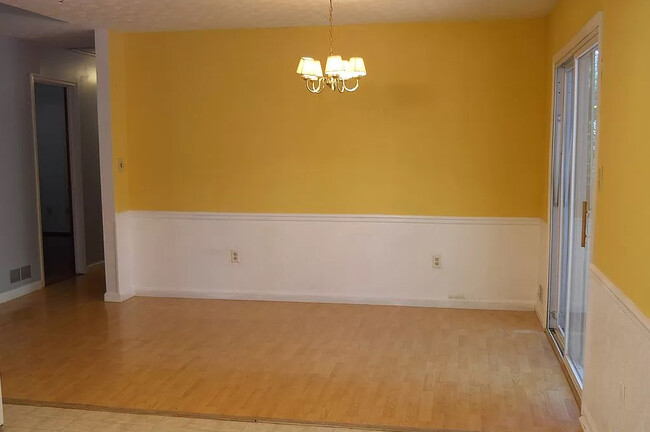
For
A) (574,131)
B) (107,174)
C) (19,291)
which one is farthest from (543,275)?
(19,291)

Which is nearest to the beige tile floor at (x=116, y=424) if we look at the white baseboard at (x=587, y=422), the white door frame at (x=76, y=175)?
the white baseboard at (x=587, y=422)

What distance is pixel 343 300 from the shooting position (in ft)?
18.9

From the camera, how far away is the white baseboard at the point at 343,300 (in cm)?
549

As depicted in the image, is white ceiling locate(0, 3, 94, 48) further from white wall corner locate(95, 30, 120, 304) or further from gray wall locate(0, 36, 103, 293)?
white wall corner locate(95, 30, 120, 304)

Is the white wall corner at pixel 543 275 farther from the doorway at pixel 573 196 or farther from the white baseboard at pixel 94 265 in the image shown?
the white baseboard at pixel 94 265

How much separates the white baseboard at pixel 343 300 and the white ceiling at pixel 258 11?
2.39 meters

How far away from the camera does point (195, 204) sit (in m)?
5.95

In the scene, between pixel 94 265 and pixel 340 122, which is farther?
pixel 94 265

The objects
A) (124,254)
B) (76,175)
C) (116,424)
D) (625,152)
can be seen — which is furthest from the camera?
(76,175)

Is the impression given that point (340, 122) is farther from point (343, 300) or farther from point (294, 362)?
point (294, 362)

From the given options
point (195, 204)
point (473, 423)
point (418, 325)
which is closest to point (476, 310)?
point (418, 325)

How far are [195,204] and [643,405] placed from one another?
4422 mm

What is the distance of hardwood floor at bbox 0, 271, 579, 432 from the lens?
3494 millimetres

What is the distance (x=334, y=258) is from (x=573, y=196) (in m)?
2.30
